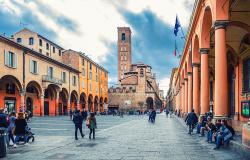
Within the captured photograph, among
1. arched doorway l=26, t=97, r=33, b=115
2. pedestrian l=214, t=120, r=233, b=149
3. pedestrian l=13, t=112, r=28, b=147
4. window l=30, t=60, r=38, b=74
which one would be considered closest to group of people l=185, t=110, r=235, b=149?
pedestrian l=214, t=120, r=233, b=149

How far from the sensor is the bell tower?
11419cm

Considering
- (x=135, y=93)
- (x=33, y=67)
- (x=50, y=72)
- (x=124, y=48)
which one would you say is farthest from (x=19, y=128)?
(x=124, y=48)

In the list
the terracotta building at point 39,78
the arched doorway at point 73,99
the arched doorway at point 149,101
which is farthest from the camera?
the arched doorway at point 149,101

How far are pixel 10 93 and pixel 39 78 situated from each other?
5.70 meters

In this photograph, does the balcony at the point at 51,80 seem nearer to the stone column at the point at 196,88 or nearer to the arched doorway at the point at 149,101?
the stone column at the point at 196,88

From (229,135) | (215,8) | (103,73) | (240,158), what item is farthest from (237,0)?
(103,73)

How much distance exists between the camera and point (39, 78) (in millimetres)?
41344

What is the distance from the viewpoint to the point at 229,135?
10555 millimetres

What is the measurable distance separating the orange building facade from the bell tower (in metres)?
86.6

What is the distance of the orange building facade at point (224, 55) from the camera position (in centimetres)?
1271

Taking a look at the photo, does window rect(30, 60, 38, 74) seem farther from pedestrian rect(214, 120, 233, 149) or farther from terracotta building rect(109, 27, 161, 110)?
terracotta building rect(109, 27, 161, 110)

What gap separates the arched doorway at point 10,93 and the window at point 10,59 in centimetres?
142

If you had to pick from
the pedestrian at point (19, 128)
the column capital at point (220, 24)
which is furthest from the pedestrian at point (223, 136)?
the pedestrian at point (19, 128)

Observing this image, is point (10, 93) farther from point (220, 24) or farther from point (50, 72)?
point (220, 24)
